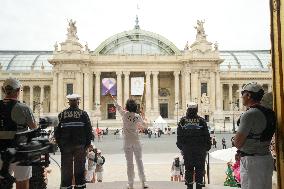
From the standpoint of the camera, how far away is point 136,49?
77.2 meters

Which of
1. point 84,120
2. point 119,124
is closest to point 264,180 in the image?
point 84,120

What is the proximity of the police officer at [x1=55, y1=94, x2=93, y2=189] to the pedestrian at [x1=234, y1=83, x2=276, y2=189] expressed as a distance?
9.98 ft

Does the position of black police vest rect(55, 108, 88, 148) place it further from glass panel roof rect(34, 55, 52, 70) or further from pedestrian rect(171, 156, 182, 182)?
glass panel roof rect(34, 55, 52, 70)

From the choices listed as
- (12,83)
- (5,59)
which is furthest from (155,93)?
(12,83)

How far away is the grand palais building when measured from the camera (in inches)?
2670

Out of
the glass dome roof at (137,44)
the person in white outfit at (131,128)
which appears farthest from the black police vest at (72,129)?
the glass dome roof at (137,44)

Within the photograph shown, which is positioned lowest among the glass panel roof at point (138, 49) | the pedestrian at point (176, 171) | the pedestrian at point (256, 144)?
the pedestrian at point (176, 171)

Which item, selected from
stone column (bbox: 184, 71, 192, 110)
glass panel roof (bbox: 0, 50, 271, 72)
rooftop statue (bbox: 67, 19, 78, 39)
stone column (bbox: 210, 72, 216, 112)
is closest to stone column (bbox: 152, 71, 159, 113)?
stone column (bbox: 184, 71, 192, 110)

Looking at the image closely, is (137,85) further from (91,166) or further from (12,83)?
(12,83)

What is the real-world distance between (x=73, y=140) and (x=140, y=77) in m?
64.1

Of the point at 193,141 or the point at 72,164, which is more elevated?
the point at 193,141

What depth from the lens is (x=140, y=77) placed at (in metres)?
71.1

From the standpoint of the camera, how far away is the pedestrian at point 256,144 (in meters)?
5.19

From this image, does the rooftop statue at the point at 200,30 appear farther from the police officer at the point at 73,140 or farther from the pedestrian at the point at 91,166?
the police officer at the point at 73,140
